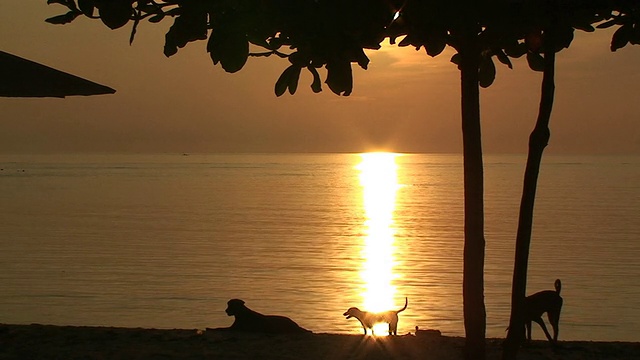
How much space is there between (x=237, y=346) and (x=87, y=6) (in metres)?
3.98

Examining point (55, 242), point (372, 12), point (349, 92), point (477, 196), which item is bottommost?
point (55, 242)

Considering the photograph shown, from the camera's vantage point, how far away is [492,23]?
4457mm

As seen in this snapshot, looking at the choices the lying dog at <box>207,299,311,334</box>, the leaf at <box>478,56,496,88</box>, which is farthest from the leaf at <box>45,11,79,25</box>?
the lying dog at <box>207,299,311,334</box>

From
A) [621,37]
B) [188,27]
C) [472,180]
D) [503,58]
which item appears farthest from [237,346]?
[188,27]

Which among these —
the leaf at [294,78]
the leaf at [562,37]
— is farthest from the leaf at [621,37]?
the leaf at [294,78]

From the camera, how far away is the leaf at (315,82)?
452 cm

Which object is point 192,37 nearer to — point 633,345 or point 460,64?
point 460,64

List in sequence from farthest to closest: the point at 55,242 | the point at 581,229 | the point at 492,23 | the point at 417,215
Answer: the point at 417,215
the point at 581,229
the point at 55,242
the point at 492,23

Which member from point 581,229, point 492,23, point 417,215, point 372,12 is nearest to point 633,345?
point 492,23

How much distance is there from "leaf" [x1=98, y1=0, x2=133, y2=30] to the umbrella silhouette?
7.40ft

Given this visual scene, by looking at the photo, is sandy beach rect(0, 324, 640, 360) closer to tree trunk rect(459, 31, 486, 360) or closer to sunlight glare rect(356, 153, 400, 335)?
tree trunk rect(459, 31, 486, 360)

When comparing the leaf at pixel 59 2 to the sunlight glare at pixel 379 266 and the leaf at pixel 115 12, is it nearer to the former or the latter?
the leaf at pixel 115 12

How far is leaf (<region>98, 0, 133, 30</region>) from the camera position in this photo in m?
4.12

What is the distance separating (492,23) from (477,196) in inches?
66.4
